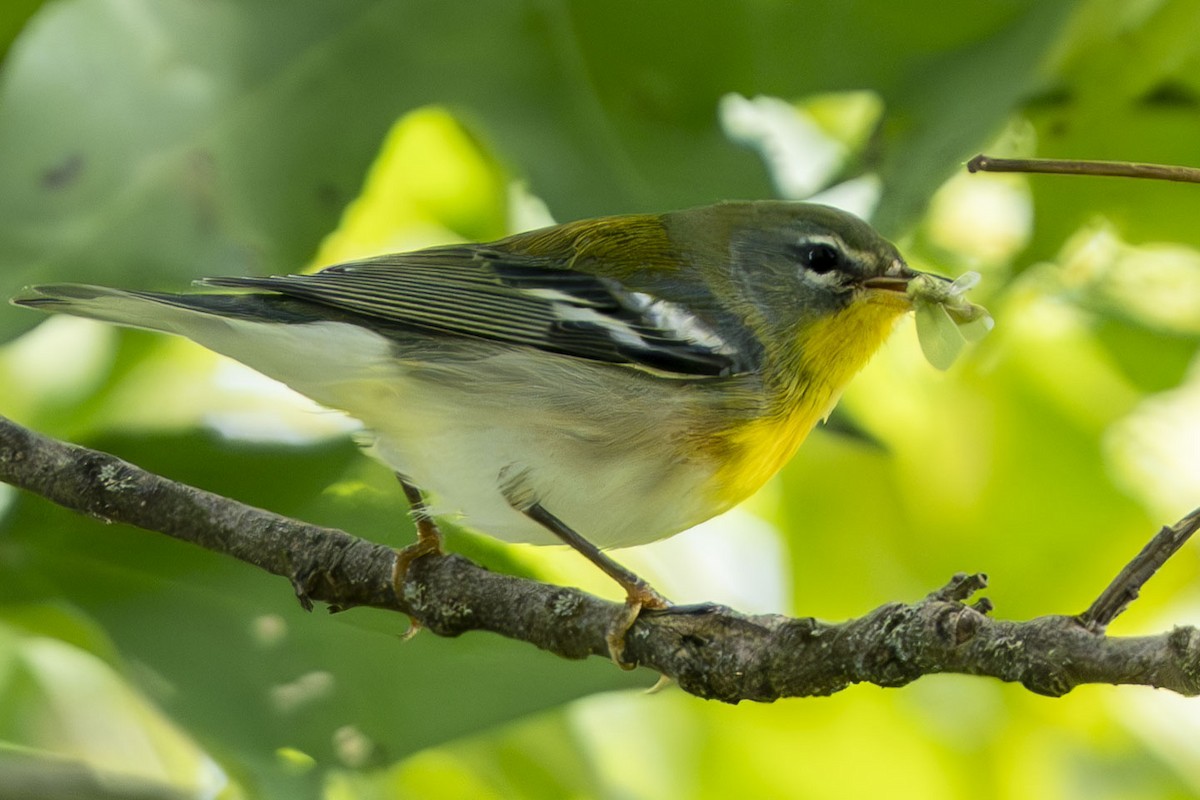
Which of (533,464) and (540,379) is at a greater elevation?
(540,379)

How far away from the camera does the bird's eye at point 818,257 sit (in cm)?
193

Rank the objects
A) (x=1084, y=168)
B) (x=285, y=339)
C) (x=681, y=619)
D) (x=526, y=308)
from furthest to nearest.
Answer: (x=526, y=308), (x=285, y=339), (x=681, y=619), (x=1084, y=168)

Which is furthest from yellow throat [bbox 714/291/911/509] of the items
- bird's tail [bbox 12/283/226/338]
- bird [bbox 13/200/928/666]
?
bird's tail [bbox 12/283/226/338]

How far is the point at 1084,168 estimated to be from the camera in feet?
2.66

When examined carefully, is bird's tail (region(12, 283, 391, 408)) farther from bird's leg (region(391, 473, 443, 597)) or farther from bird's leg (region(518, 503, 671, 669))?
bird's leg (region(518, 503, 671, 669))

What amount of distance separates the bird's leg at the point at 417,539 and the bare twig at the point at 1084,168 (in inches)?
39.6

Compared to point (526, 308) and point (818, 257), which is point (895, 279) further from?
point (526, 308)

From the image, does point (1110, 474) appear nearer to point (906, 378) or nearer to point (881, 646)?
point (906, 378)

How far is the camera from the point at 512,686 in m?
1.52

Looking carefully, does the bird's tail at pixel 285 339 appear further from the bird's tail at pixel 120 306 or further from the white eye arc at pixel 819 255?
the white eye arc at pixel 819 255

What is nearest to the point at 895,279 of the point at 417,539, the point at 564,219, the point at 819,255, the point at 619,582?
the point at 819,255

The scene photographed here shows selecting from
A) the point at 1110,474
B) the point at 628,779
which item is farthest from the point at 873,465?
the point at 628,779

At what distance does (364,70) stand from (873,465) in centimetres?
98

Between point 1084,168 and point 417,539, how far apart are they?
43.9 inches
